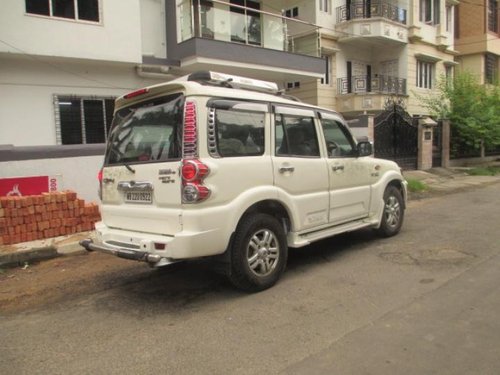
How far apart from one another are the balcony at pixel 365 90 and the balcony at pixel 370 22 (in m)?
1.82

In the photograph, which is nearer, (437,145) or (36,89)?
(36,89)

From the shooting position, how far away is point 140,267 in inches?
235

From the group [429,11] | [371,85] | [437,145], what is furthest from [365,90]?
[429,11]

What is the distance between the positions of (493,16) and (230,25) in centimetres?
2262

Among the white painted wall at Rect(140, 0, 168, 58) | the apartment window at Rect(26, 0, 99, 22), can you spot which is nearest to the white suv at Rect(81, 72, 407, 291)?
the apartment window at Rect(26, 0, 99, 22)

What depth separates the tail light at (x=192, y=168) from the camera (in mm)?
4152

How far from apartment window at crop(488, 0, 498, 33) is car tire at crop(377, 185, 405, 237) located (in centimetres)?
Result: 2648

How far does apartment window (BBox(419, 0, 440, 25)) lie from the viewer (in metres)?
23.7

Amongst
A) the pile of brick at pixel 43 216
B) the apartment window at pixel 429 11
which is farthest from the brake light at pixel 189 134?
the apartment window at pixel 429 11

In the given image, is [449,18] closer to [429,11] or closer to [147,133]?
[429,11]

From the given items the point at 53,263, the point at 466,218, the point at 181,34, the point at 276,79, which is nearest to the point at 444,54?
the point at 276,79

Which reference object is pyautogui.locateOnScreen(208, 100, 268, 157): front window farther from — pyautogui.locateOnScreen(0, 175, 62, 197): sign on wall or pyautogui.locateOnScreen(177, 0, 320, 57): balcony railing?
pyautogui.locateOnScreen(177, 0, 320, 57): balcony railing

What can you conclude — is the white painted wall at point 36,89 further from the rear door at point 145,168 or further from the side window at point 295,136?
the side window at point 295,136

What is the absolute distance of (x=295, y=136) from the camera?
541cm
